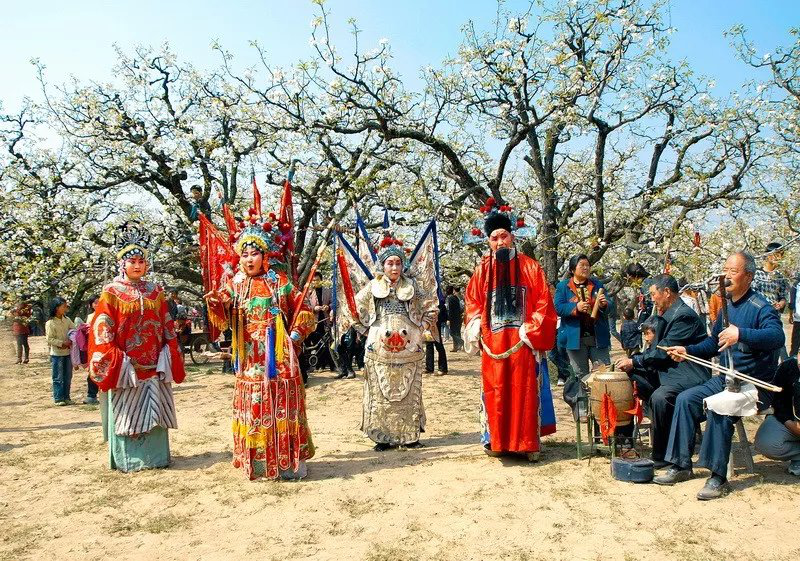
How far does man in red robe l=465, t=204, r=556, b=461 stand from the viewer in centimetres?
559

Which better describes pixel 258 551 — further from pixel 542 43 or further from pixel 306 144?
pixel 306 144

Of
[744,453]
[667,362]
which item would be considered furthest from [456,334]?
[744,453]

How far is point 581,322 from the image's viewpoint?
7.45 meters

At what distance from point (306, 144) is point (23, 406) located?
6635mm

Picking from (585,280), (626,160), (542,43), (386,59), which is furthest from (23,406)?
(626,160)

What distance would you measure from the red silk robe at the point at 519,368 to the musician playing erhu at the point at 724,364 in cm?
107

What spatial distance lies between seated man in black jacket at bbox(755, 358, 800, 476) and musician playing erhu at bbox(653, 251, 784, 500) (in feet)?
0.36

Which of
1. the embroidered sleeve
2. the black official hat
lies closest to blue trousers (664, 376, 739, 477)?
the black official hat

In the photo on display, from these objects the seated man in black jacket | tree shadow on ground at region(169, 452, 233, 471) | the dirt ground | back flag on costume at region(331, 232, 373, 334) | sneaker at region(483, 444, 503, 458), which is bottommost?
the dirt ground

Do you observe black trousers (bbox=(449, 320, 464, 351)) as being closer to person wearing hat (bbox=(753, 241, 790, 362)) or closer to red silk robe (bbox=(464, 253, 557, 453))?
person wearing hat (bbox=(753, 241, 790, 362))

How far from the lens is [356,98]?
10.4 meters

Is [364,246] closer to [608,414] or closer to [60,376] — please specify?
[608,414]

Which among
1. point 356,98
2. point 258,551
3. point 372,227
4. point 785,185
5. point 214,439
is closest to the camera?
point 258,551

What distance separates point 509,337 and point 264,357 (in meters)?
2.07
